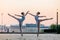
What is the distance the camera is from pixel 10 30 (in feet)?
40.8

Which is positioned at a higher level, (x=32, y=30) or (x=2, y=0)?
(x=2, y=0)

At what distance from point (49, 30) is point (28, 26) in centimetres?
133

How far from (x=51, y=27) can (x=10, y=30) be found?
2.51 metres

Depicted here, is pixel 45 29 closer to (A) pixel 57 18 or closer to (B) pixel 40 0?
(A) pixel 57 18

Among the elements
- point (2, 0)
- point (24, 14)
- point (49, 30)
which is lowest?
point (49, 30)

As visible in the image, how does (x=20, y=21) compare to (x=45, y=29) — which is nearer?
(x=20, y=21)

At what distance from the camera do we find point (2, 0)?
11688 mm

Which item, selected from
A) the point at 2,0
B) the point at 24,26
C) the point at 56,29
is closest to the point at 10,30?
the point at 24,26

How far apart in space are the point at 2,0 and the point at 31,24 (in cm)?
221

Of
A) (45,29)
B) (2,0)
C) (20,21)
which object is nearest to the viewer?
(20,21)

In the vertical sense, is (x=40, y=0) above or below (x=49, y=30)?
above

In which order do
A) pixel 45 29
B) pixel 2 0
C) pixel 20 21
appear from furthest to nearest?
pixel 45 29 → pixel 2 0 → pixel 20 21

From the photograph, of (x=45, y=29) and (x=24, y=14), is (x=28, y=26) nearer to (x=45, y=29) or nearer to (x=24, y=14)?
(x=45, y=29)

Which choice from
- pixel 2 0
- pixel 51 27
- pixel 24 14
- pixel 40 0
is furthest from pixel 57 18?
pixel 2 0
